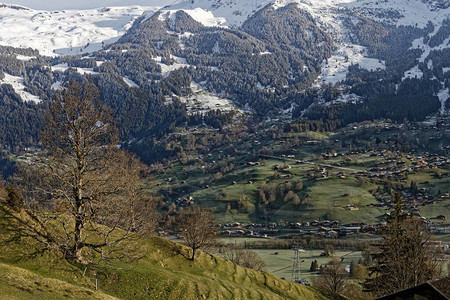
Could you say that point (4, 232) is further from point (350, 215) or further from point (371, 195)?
point (371, 195)

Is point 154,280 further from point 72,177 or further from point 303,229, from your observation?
point 303,229

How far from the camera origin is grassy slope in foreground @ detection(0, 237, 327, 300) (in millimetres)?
23938

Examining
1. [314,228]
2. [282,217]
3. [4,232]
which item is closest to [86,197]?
[4,232]

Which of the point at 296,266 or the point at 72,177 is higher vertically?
the point at 72,177

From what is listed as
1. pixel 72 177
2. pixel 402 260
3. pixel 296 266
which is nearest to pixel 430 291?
pixel 72 177

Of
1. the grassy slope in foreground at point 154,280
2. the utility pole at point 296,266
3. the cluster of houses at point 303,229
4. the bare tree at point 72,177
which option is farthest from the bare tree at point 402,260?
the cluster of houses at point 303,229

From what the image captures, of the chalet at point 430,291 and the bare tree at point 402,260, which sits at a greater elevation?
the chalet at point 430,291

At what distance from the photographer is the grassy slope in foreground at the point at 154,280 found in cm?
2394

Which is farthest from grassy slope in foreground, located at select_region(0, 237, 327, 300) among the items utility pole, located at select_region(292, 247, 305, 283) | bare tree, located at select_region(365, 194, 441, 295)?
utility pole, located at select_region(292, 247, 305, 283)

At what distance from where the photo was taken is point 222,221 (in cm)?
19400

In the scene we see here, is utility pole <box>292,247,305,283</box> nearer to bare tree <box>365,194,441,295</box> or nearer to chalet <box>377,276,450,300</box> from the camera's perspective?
bare tree <box>365,194,441,295</box>

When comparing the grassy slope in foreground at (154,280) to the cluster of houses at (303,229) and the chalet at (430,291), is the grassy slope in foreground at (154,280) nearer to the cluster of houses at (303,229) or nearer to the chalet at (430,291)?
the chalet at (430,291)

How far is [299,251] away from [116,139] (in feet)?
440

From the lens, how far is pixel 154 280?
110 ft
